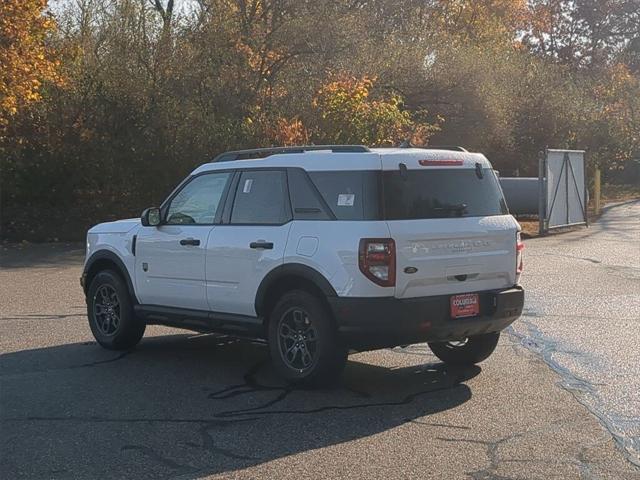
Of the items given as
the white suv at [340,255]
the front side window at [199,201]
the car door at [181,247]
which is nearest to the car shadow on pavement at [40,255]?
the car door at [181,247]

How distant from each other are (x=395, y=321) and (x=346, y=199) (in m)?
1.04

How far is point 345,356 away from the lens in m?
7.58

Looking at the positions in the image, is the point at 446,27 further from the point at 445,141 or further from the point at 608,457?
the point at 608,457

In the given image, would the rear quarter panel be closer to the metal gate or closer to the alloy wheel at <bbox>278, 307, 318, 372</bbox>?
the alloy wheel at <bbox>278, 307, 318, 372</bbox>

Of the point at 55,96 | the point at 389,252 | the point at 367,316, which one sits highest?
the point at 55,96

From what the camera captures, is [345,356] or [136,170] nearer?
[345,356]

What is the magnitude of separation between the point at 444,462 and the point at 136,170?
19271 millimetres

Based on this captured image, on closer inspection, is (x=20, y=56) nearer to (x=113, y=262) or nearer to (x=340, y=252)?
(x=113, y=262)

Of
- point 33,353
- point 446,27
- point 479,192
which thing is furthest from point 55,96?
point 446,27

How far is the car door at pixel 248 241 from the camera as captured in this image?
796cm

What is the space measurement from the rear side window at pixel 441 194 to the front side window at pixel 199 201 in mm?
1849

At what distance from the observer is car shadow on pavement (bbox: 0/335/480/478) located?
5.96 m

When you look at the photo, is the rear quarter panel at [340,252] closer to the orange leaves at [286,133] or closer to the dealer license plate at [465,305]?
the dealer license plate at [465,305]

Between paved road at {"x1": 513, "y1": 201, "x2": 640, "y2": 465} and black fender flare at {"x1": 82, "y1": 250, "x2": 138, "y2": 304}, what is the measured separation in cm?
400
